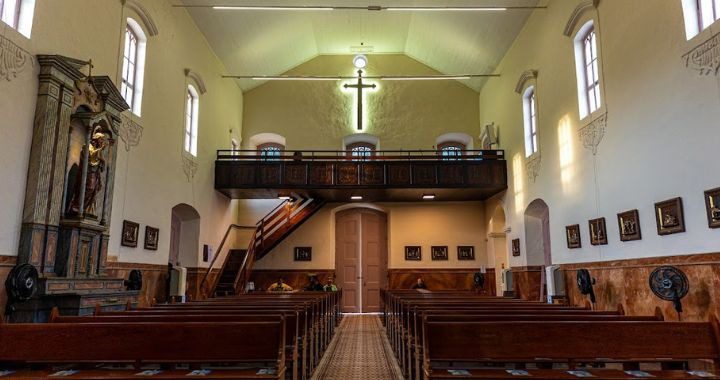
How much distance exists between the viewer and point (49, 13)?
6.93 metres

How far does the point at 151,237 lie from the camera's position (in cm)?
1003

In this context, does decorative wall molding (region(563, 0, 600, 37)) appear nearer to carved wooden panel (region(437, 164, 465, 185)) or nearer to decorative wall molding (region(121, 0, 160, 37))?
carved wooden panel (region(437, 164, 465, 185))

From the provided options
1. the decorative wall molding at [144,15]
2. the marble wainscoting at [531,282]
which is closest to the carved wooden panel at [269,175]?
the decorative wall molding at [144,15]

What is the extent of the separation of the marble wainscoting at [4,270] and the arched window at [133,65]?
410 centimetres

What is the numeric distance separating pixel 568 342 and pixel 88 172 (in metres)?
7.35

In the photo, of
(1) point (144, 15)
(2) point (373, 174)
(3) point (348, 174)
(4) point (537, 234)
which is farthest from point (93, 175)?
(4) point (537, 234)

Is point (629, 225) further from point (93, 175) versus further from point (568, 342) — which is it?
point (93, 175)

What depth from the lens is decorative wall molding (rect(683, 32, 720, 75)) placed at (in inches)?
227

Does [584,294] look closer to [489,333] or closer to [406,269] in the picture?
[489,333]

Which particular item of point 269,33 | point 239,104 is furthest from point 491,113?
point 239,104

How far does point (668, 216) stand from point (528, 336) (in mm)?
4499

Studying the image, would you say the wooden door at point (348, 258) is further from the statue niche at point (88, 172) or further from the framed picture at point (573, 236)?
the statue niche at point (88, 172)

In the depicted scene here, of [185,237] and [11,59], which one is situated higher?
[11,59]

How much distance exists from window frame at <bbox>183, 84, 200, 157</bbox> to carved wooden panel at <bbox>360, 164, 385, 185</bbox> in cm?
471
